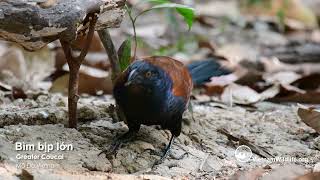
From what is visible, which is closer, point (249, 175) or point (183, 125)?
point (249, 175)

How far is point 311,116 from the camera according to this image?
3152 mm

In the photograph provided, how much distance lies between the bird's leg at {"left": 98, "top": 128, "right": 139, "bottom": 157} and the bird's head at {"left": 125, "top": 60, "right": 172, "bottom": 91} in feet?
0.90

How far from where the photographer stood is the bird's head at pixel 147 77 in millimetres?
2674

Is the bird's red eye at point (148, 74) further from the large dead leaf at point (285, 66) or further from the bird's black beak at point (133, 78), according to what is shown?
the large dead leaf at point (285, 66)

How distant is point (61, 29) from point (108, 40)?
0.74 metres

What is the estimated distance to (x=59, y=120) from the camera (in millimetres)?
2951

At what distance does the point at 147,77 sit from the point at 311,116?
3.07ft

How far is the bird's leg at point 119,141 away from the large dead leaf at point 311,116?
2.81ft

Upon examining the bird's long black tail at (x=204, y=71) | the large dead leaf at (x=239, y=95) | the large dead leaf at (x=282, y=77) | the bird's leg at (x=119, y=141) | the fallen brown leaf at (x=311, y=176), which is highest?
the fallen brown leaf at (x=311, y=176)

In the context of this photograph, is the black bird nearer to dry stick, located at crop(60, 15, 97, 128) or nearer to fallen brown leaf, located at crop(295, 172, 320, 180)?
dry stick, located at crop(60, 15, 97, 128)

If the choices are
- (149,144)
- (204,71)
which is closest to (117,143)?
(149,144)

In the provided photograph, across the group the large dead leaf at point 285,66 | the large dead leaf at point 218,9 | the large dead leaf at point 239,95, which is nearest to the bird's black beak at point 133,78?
the large dead leaf at point 239,95

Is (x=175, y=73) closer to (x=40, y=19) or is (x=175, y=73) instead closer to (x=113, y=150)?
(x=113, y=150)

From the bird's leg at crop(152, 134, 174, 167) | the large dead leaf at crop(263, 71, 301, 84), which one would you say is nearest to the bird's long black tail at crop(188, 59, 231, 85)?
the large dead leaf at crop(263, 71, 301, 84)
